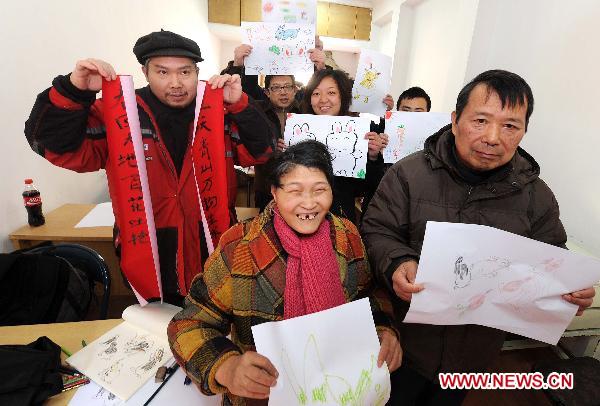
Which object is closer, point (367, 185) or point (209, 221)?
point (209, 221)

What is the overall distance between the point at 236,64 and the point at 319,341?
191cm

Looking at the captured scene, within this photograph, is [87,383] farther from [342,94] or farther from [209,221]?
[342,94]

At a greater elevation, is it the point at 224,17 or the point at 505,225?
the point at 224,17

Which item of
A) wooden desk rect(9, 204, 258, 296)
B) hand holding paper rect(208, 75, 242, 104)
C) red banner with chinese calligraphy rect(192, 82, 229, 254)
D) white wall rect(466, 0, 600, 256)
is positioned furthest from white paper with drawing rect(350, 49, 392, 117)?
wooden desk rect(9, 204, 258, 296)

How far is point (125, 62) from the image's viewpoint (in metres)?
3.52

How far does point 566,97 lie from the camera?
2.27m

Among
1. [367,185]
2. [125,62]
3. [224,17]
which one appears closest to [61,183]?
[125,62]

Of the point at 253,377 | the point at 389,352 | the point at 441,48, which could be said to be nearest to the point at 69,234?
the point at 253,377

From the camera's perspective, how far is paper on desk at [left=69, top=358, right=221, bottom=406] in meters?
1.02

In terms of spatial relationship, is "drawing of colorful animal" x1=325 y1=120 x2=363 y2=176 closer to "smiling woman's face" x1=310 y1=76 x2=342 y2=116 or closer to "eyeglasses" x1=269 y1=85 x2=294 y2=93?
"smiling woman's face" x1=310 y1=76 x2=342 y2=116

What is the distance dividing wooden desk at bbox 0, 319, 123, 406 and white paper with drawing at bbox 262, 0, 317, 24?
6.28 ft

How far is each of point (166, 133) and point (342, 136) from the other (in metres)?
0.92

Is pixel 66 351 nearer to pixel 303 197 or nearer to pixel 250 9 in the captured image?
pixel 303 197

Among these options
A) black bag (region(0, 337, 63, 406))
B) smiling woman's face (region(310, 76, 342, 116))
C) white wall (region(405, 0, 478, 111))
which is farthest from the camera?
white wall (region(405, 0, 478, 111))
